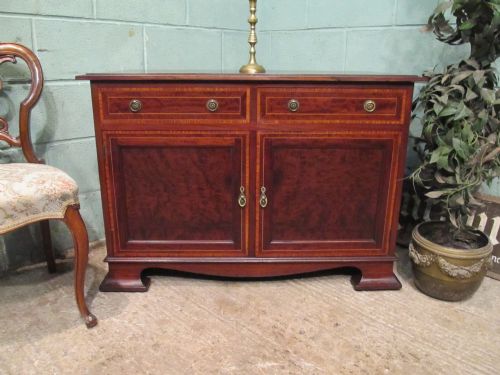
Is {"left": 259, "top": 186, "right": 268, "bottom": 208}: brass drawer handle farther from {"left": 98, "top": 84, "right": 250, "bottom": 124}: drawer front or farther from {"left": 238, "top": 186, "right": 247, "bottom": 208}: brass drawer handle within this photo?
{"left": 98, "top": 84, "right": 250, "bottom": 124}: drawer front

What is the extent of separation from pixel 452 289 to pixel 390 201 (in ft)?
1.26

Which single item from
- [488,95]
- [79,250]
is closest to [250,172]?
[79,250]

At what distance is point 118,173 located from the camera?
151 cm

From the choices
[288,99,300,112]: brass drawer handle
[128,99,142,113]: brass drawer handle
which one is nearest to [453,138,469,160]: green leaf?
[288,99,300,112]: brass drawer handle

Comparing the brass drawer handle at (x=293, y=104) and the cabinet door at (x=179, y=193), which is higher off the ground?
the brass drawer handle at (x=293, y=104)

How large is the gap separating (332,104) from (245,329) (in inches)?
31.8

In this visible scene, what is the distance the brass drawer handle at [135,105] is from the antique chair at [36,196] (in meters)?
0.31

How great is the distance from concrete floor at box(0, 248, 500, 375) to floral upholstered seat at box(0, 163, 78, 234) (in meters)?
0.41

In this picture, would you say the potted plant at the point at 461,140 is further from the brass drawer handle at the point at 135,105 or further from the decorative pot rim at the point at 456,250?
the brass drawer handle at the point at 135,105

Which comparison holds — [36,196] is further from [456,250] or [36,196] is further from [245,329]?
[456,250]

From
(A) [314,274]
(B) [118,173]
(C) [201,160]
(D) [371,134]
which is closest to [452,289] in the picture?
(A) [314,274]

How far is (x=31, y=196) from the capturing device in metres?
1.22

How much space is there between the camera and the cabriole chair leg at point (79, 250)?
1.31 meters

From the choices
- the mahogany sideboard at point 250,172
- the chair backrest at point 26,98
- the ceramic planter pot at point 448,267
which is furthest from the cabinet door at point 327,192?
the chair backrest at point 26,98
